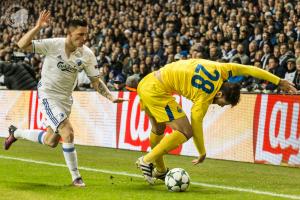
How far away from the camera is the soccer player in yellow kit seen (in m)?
7.86

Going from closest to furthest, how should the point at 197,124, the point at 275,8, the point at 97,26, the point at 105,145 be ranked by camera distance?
the point at 197,124
the point at 105,145
the point at 275,8
the point at 97,26

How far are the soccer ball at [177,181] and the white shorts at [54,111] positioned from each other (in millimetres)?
1602

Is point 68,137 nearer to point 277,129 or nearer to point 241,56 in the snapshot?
point 277,129

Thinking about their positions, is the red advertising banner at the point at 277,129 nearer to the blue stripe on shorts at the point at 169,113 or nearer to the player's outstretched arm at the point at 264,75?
the player's outstretched arm at the point at 264,75

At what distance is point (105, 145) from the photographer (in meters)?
15.2

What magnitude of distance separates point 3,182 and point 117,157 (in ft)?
14.3

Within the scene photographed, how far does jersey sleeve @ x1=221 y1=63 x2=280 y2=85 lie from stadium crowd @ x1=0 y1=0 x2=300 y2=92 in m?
5.02

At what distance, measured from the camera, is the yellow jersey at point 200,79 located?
781 cm

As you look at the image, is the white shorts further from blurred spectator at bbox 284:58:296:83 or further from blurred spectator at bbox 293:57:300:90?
blurred spectator at bbox 284:58:296:83

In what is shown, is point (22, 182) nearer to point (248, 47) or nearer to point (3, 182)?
point (3, 182)

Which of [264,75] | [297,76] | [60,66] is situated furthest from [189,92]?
[297,76]

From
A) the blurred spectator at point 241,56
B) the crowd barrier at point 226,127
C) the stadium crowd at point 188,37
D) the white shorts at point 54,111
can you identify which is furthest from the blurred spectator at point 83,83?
the white shorts at point 54,111

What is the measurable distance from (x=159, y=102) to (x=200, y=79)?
0.61m

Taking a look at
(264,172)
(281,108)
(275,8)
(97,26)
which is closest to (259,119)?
(281,108)
